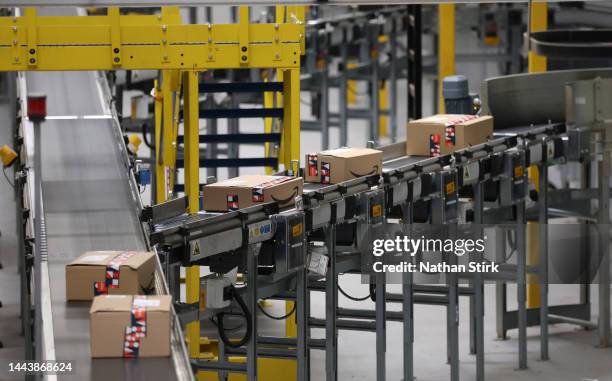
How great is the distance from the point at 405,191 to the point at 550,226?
2.67m

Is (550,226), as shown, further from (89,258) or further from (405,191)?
(89,258)

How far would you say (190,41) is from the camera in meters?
8.60

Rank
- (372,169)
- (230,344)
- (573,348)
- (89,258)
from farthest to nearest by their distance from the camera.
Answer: (573,348)
(372,169)
(230,344)
(89,258)

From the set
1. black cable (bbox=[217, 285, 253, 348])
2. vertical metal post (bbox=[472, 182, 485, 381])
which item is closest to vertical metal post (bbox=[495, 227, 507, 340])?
vertical metal post (bbox=[472, 182, 485, 381])

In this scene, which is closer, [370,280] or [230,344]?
[230,344]

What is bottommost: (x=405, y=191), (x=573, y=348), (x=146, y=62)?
(x=573, y=348)

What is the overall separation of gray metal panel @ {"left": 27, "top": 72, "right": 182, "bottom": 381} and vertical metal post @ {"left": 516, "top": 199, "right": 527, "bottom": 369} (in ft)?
9.79

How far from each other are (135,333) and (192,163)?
12.0 feet

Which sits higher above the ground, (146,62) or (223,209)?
(146,62)

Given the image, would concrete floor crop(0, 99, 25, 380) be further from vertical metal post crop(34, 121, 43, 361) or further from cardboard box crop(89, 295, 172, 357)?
cardboard box crop(89, 295, 172, 357)

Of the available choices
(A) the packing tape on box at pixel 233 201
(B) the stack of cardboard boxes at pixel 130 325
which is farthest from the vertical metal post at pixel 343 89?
(B) the stack of cardboard boxes at pixel 130 325

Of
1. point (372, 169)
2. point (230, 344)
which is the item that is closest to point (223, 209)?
point (230, 344)

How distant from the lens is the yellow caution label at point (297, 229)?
24.2 ft

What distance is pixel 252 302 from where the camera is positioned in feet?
23.8
